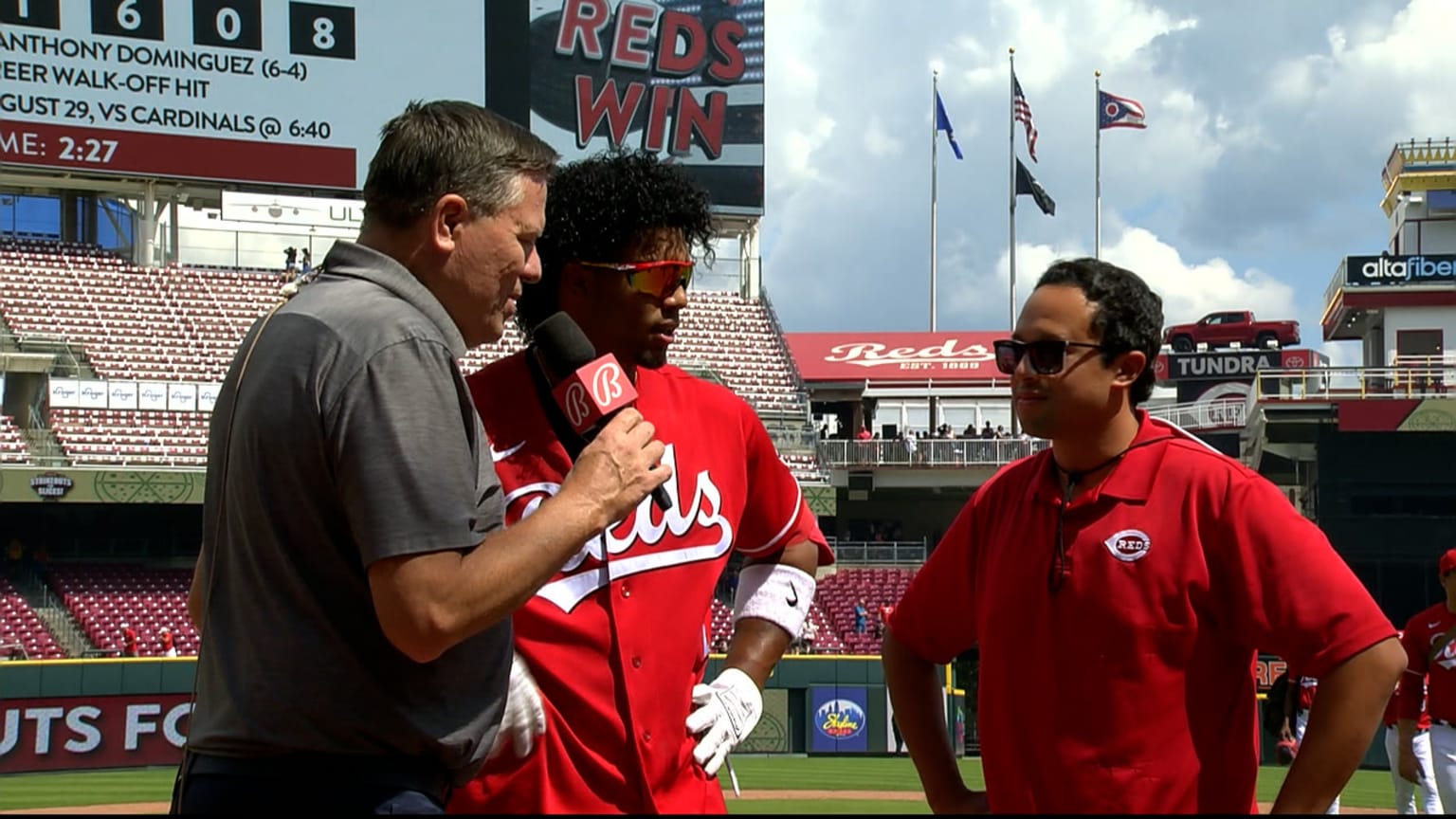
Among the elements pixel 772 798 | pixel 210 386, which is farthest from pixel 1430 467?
pixel 210 386

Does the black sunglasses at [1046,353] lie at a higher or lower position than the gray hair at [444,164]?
lower

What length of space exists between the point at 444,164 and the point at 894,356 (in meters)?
47.2

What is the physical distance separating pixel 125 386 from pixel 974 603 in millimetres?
29584

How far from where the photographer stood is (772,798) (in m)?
18.3

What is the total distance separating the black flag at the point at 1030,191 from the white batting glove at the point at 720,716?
39.0m

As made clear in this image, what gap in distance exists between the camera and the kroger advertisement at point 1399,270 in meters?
43.3

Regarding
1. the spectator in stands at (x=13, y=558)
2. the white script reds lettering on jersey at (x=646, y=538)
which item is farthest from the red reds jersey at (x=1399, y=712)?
the spectator in stands at (x=13, y=558)

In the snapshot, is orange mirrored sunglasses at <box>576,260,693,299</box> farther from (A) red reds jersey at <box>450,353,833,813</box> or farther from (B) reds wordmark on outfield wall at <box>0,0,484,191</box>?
(B) reds wordmark on outfield wall at <box>0,0,484,191</box>

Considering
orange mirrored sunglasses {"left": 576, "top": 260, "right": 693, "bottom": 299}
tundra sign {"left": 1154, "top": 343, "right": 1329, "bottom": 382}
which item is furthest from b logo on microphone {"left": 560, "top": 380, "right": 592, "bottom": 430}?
tundra sign {"left": 1154, "top": 343, "right": 1329, "bottom": 382}

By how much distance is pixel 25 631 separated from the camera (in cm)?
2553

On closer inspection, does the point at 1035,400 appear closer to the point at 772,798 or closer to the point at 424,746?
the point at 424,746

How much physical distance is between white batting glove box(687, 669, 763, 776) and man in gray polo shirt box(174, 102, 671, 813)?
3.25 feet

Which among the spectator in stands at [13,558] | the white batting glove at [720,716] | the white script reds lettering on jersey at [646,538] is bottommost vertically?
the spectator in stands at [13,558]

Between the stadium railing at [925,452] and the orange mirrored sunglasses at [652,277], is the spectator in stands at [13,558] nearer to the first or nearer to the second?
the stadium railing at [925,452]
